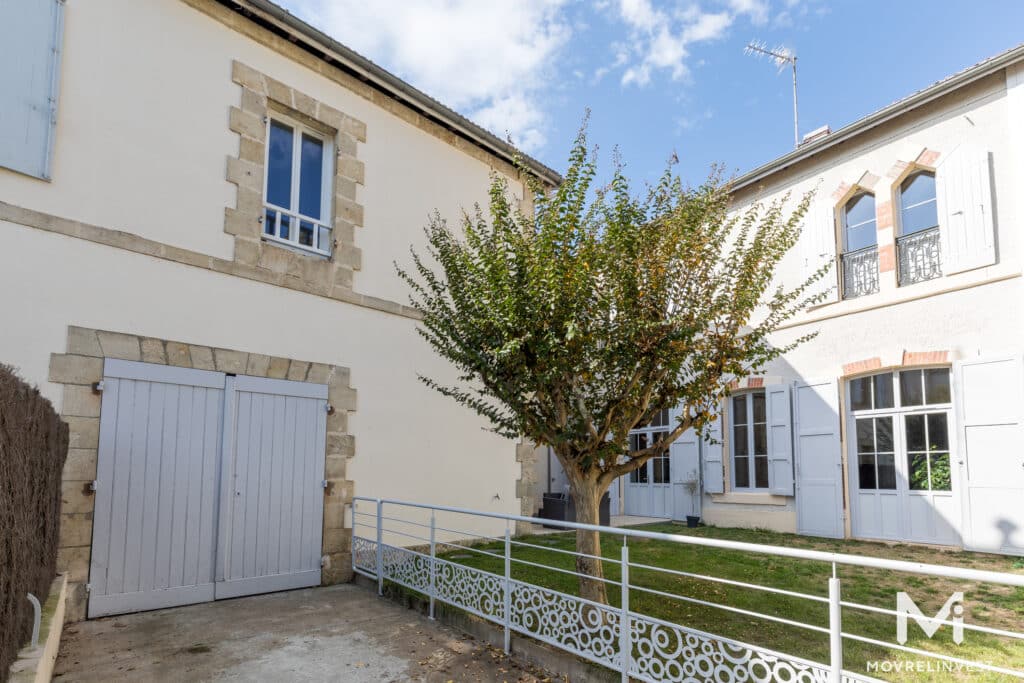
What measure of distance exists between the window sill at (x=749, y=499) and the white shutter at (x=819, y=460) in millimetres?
279

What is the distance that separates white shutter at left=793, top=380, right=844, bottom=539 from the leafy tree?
5115 millimetres

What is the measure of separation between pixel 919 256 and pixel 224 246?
797 centimetres

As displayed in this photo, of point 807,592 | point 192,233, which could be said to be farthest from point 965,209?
point 192,233

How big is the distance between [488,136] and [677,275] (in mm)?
4614

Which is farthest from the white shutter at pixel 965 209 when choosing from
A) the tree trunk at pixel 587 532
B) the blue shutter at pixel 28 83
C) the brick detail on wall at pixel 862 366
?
the blue shutter at pixel 28 83

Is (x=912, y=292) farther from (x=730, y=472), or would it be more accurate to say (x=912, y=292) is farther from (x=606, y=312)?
(x=606, y=312)

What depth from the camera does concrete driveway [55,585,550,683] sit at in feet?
11.6

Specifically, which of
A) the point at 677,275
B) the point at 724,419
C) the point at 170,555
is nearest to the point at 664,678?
the point at 677,275

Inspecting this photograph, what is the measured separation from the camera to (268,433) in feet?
18.1

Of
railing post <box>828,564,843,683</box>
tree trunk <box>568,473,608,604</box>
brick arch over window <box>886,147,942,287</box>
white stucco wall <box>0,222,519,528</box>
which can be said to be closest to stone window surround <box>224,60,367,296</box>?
white stucco wall <box>0,222,519,528</box>

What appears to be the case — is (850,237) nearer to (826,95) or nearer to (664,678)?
(826,95)

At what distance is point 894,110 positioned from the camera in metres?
7.98

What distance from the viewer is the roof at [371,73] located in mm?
5711

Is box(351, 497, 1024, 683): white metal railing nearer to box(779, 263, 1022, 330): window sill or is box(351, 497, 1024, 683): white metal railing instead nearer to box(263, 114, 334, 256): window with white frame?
box(263, 114, 334, 256): window with white frame
